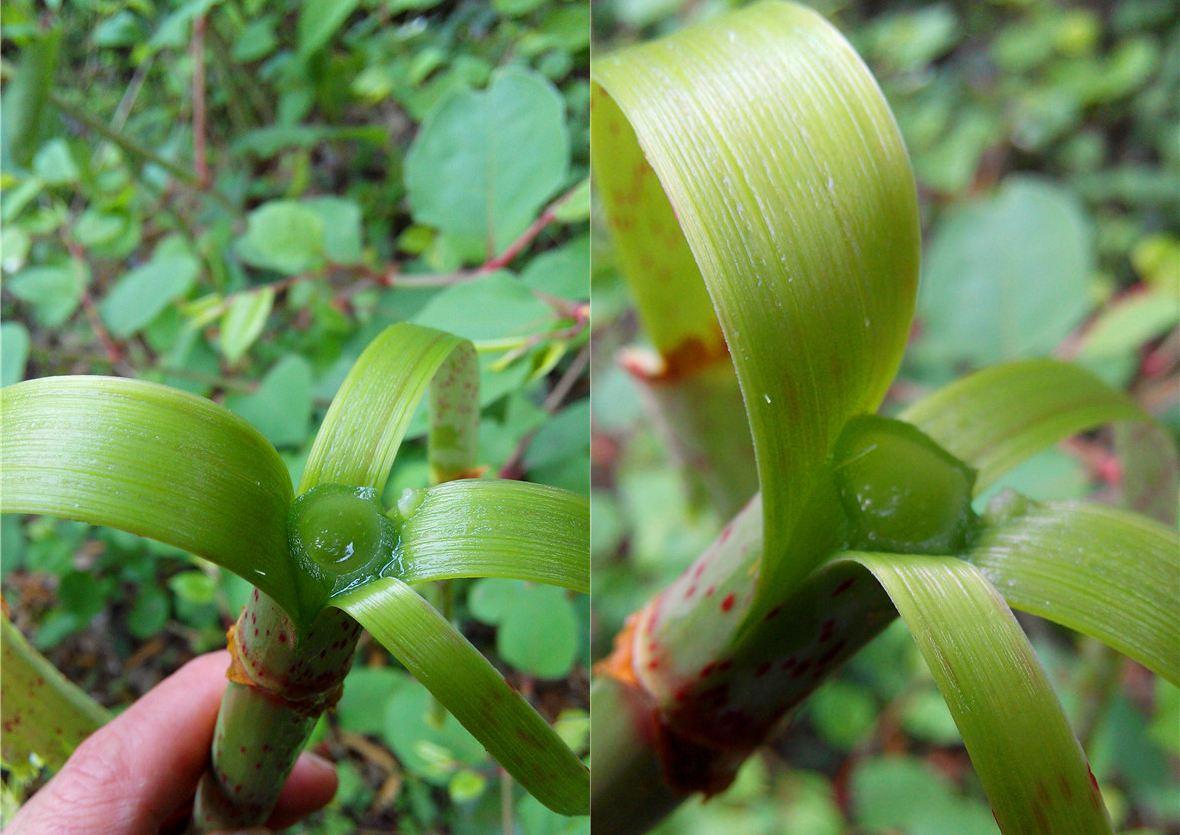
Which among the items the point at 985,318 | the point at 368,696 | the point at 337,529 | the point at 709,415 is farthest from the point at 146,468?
the point at 985,318

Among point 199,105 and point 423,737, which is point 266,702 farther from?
point 199,105

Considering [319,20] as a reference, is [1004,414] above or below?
below

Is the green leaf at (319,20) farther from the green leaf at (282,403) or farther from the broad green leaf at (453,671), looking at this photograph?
the broad green leaf at (453,671)

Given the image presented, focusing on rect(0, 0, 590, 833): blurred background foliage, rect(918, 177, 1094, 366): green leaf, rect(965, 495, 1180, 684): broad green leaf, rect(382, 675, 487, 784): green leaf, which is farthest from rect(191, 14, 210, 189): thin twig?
rect(918, 177, 1094, 366): green leaf

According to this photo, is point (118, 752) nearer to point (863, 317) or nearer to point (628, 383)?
point (863, 317)

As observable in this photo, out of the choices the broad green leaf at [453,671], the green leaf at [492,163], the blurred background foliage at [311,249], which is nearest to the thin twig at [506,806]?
the blurred background foliage at [311,249]

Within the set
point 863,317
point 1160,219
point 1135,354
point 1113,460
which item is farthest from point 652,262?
point 1160,219

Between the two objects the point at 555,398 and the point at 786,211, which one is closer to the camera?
the point at 786,211
